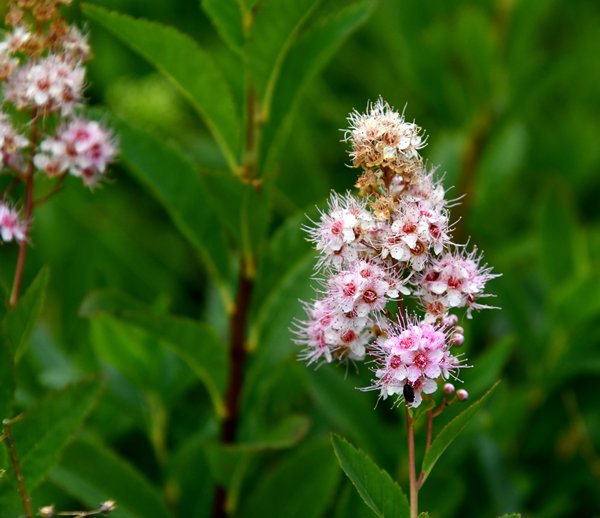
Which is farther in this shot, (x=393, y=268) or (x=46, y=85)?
(x=46, y=85)

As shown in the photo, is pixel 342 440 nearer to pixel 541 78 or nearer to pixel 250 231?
pixel 250 231

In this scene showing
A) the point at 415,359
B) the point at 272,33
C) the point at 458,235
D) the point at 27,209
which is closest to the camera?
the point at 415,359

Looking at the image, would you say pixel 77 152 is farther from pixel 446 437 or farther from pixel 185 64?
pixel 446 437

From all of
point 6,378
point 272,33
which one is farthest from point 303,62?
point 6,378

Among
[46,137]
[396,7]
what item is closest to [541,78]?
[396,7]

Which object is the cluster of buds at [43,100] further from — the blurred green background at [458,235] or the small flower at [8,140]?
the blurred green background at [458,235]

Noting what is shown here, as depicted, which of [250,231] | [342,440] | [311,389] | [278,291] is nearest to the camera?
[342,440]
